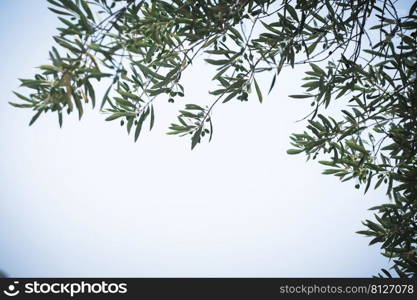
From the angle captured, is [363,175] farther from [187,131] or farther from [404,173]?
[187,131]

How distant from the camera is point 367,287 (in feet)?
6.98

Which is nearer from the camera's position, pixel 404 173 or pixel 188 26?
pixel 188 26

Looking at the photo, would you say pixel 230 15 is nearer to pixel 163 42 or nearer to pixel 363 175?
pixel 163 42

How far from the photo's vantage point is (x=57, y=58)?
1144 millimetres

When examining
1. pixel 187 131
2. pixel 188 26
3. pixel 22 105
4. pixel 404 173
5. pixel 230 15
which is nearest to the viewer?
pixel 22 105

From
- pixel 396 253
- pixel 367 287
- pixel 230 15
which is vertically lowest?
pixel 367 287

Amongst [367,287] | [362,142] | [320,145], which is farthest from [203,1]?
[367,287]

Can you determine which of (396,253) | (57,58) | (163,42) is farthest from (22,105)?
(396,253)

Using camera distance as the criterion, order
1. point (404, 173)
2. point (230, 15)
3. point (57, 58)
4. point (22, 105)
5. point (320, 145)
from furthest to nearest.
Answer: point (320, 145) < point (404, 173) < point (230, 15) < point (22, 105) < point (57, 58)

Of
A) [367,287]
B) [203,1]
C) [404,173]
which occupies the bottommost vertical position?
[367,287]

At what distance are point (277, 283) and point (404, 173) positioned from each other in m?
1.13

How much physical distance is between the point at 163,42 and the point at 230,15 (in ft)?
1.41

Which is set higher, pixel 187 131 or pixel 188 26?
pixel 188 26

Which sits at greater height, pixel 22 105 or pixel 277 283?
pixel 22 105
